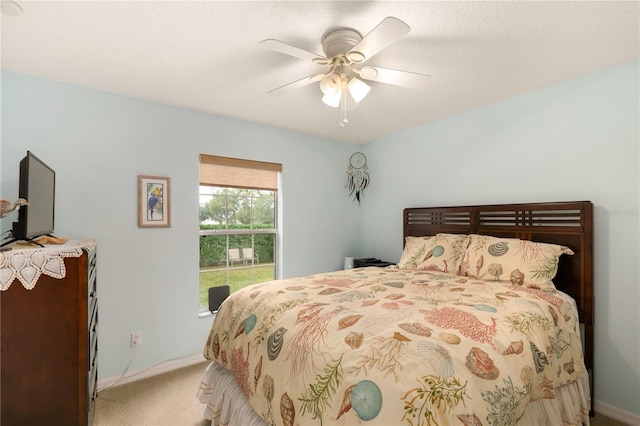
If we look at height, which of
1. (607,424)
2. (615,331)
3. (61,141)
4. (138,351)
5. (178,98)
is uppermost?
(178,98)

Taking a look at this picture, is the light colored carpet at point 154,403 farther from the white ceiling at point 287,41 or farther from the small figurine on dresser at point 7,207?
the white ceiling at point 287,41

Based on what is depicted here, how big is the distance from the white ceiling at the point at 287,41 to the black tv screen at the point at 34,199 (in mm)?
759

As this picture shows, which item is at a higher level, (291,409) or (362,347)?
(362,347)

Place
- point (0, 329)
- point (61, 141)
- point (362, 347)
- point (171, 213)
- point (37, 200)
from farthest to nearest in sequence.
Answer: point (171, 213) → point (61, 141) → point (37, 200) → point (0, 329) → point (362, 347)

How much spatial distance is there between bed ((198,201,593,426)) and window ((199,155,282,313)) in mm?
1241

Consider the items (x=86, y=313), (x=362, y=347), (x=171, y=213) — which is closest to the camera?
(x=362, y=347)

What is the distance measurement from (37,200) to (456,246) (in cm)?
292

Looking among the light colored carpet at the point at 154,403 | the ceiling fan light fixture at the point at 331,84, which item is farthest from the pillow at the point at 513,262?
the light colored carpet at the point at 154,403

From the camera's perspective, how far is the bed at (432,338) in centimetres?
108

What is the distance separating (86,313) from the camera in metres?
1.54

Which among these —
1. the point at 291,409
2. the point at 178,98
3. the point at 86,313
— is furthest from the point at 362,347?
the point at 178,98

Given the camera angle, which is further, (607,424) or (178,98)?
(178,98)

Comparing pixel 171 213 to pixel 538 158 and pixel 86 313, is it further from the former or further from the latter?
pixel 538 158

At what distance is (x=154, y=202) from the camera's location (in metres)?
2.79
